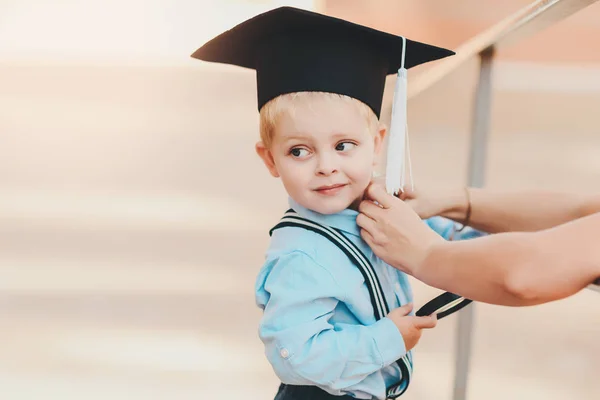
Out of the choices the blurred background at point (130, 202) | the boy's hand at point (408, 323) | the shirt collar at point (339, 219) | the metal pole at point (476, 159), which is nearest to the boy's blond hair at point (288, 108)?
the shirt collar at point (339, 219)

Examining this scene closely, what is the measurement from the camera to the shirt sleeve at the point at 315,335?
752 mm

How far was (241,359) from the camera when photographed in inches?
87.5

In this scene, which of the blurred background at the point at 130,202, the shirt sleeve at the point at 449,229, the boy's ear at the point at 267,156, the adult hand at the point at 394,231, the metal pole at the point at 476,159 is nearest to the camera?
the adult hand at the point at 394,231

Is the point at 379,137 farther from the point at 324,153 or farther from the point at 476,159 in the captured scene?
the point at 476,159

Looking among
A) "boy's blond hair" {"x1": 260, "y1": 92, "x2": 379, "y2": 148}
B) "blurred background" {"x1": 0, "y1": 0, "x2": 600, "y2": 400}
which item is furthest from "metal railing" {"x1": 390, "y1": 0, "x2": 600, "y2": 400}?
"blurred background" {"x1": 0, "y1": 0, "x2": 600, "y2": 400}

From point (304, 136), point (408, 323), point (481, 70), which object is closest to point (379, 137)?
point (304, 136)

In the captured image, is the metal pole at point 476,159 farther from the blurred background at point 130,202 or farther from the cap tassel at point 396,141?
the blurred background at point 130,202

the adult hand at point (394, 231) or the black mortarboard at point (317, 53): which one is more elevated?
the black mortarboard at point (317, 53)

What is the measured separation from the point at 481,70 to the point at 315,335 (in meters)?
0.78

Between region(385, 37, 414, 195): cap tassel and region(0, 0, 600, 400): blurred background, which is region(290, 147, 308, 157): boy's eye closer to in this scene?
region(385, 37, 414, 195): cap tassel

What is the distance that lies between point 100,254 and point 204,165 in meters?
0.50

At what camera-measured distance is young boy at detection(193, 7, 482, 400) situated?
2.49ft

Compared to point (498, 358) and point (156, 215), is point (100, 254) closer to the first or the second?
point (156, 215)

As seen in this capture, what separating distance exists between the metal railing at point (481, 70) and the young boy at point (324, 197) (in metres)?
0.20
